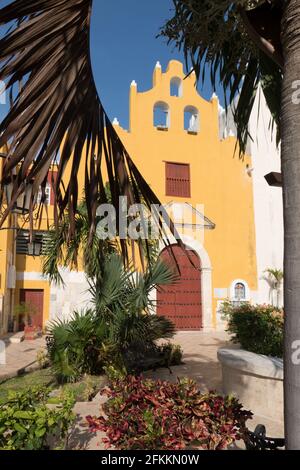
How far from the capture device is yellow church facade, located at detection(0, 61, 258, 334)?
55.3 ft

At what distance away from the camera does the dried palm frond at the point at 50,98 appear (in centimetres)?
181

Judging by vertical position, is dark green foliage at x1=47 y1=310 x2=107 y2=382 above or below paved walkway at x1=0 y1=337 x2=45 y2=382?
above

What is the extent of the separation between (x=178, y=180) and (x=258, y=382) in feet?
43.6

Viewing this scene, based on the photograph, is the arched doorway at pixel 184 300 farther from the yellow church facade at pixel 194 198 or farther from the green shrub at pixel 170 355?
the green shrub at pixel 170 355

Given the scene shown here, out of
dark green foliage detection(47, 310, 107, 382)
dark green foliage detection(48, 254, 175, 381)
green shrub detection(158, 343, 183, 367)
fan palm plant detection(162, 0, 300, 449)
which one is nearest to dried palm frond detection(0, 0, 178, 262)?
fan palm plant detection(162, 0, 300, 449)

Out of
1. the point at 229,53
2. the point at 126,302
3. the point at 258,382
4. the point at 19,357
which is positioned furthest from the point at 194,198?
the point at 229,53

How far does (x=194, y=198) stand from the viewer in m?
17.9

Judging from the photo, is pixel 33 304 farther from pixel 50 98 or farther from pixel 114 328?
pixel 50 98

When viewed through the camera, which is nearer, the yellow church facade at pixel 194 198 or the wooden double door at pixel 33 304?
the wooden double door at pixel 33 304

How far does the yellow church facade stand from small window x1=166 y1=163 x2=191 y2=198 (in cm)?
5

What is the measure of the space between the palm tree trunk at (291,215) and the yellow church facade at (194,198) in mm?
14342

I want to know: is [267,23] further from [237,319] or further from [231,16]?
[237,319]

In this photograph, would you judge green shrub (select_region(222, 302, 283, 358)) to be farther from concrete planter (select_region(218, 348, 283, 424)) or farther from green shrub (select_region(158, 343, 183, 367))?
green shrub (select_region(158, 343, 183, 367))

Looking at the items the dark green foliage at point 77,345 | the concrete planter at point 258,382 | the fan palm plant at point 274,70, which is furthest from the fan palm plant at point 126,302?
the fan palm plant at point 274,70
